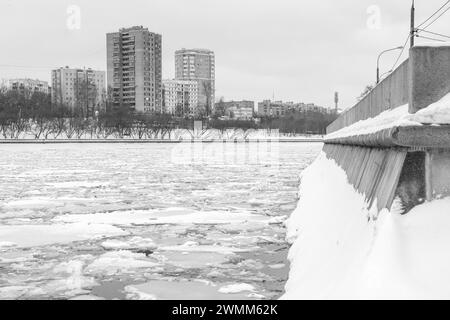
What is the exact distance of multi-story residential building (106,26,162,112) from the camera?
5551 inches

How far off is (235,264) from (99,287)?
163cm

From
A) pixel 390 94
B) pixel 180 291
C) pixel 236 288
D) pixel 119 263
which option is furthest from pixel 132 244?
pixel 390 94

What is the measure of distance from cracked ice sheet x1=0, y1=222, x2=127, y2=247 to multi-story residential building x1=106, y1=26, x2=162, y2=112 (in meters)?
133

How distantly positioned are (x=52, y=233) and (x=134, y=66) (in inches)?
5580

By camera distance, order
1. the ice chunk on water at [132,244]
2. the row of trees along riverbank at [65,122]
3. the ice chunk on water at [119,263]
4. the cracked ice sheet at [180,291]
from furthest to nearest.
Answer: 1. the row of trees along riverbank at [65,122]
2. the ice chunk on water at [132,244]
3. the ice chunk on water at [119,263]
4. the cracked ice sheet at [180,291]

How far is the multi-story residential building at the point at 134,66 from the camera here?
141 meters

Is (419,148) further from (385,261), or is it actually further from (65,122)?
(65,122)

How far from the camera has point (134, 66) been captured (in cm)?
14612

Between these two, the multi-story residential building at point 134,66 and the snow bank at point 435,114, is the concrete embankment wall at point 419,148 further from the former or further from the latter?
the multi-story residential building at point 134,66

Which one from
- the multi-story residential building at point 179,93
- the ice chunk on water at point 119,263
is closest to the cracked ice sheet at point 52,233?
the ice chunk on water at point 119,263

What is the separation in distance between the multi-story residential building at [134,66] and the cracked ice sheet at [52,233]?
13316 cm

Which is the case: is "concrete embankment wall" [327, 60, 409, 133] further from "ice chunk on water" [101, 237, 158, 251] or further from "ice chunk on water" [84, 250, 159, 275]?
"ice chunk on water" [101, 237, 158, 251]

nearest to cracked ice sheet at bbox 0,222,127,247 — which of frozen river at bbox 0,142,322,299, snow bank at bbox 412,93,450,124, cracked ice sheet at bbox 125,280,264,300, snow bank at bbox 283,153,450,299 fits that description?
frozen river at bbox 0,142,322,299
